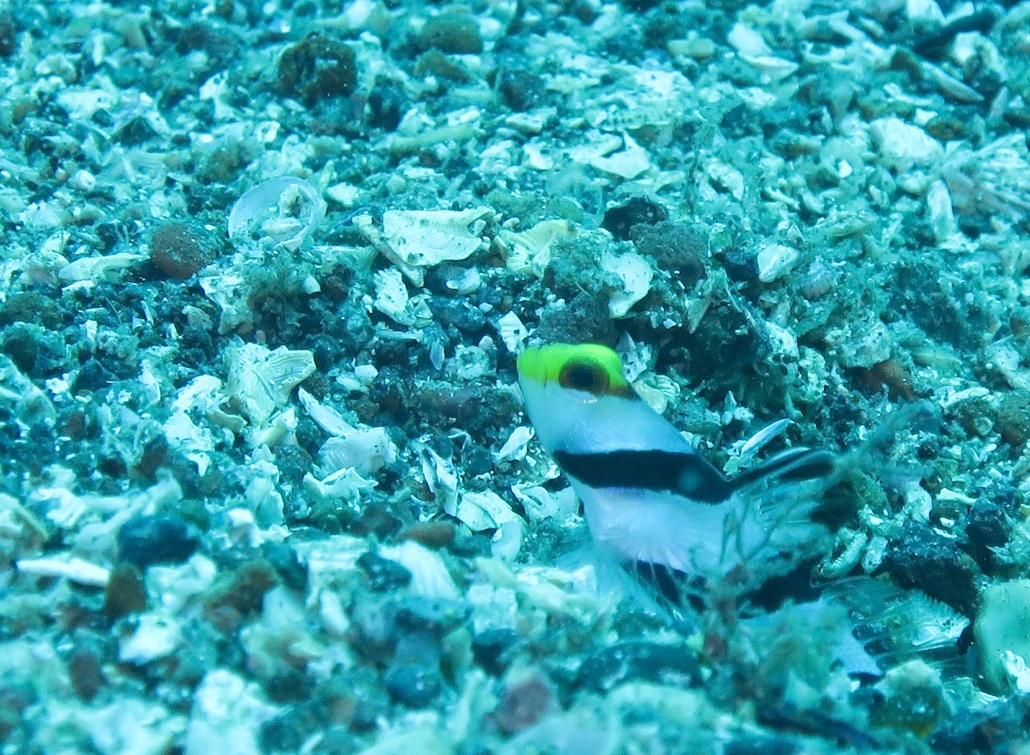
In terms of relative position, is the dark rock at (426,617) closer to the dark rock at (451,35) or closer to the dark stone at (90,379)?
the dark stone at (90,379)

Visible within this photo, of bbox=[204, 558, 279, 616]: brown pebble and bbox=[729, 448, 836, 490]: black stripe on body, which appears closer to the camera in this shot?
bbox=[204, 558, 279, 616]: brown pebble

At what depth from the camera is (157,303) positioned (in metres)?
2.39

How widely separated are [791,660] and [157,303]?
81.2 inches

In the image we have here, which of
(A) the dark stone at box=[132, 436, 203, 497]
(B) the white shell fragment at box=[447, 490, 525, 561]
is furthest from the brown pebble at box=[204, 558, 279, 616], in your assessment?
(B) the white shell fragment at box=[447, 490, 525, 561]

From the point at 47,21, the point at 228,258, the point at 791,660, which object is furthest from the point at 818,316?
the point at 47,21

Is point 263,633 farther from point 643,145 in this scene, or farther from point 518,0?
point 518,0

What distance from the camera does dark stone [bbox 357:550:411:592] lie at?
1.47 m

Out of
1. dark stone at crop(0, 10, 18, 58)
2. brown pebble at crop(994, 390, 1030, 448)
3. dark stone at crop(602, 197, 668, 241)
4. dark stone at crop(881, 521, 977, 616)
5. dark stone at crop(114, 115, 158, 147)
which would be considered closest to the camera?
dark stone at crop(881, 521, 977, 616)

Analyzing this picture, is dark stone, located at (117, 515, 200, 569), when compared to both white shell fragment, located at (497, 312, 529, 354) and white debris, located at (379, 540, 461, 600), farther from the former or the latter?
white shell fragment, located at (497, 312, 529, 354)

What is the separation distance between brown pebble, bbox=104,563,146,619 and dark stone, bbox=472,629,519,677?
2.05 feet

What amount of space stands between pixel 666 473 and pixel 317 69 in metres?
2.64

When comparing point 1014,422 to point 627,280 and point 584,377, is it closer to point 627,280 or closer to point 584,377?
point 627,280

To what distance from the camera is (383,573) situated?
148 cm

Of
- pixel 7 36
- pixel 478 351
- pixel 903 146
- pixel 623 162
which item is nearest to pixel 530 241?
pixel 478 351
